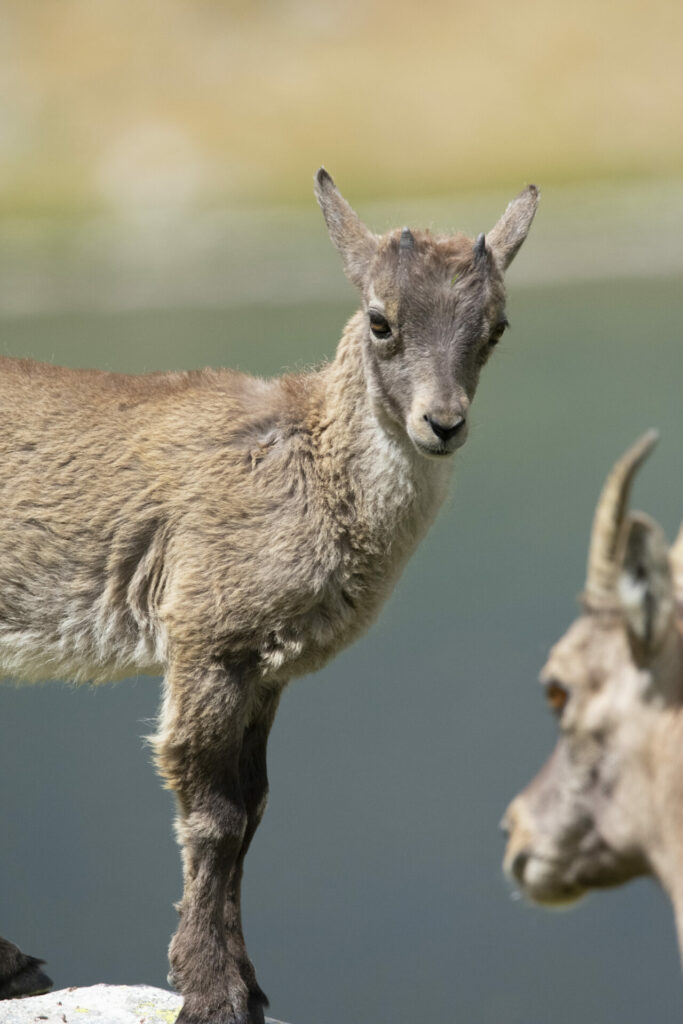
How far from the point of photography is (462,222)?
41875 mm

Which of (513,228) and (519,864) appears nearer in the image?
(519,864)

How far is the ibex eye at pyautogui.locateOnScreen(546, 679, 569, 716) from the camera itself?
486 centimetres

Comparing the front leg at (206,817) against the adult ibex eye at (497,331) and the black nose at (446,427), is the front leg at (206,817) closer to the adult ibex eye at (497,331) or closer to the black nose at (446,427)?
the black nose at (446,427)

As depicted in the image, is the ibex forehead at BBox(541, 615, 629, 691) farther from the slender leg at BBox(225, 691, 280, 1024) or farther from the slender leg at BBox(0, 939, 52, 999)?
the slender leg at BBox(0, 939, 52, 999)

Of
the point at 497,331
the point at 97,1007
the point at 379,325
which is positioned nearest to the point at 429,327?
the point at 379,325

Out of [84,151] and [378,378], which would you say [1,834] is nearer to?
[378,378]

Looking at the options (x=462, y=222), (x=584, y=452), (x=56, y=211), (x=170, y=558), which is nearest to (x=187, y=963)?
(x=170, y=558)

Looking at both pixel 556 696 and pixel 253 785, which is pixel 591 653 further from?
pixel 253 785

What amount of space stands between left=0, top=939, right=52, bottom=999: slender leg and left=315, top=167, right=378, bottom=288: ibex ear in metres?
4.27

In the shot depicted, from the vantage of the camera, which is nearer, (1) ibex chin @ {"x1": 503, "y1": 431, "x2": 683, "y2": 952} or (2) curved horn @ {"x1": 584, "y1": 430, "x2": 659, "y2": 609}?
(2) curved horn @ {"x1": 584, "y1": 430, "x2": 659, "y2": 609}

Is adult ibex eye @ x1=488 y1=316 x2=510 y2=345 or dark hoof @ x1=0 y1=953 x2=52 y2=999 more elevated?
adult ibex eye @ x1=488 y1=316 x2=510 y2=345

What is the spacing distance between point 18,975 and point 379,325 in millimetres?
4269

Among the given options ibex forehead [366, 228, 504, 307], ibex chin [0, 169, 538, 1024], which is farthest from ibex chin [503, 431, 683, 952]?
ibex forehead [366, 228, 504, 307]

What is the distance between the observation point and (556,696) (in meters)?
4.90
